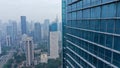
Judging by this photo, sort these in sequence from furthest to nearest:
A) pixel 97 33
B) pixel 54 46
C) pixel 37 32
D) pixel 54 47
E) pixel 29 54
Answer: pixel 37 32, pixel 54 46, pixel 54 47, pixel 29 54, pixel 97 33

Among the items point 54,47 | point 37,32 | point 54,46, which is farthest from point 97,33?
point 37,32

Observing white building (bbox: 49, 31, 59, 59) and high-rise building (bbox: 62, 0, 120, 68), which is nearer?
high-rise building (bbox: 62, 0, 120, 68)

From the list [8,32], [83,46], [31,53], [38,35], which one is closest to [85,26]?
[83,46]

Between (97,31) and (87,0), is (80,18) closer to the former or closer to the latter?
(87,0)

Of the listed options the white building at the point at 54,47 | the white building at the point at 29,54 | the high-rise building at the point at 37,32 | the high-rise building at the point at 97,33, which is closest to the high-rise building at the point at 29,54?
the white building at the point at 29,54

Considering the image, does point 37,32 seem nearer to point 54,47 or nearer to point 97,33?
point 54,47

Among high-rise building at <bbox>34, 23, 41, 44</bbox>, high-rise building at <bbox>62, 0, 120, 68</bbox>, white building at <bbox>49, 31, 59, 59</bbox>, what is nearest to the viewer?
high-rise building at <bbox>62, 0, 120, 68</bbox>

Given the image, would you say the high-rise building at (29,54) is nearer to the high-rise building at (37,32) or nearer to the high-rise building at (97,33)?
the high-rise building at (97,33)

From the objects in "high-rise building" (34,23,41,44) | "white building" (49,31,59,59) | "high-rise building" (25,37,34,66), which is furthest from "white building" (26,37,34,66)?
"high-rise building" (34,23,41,44)

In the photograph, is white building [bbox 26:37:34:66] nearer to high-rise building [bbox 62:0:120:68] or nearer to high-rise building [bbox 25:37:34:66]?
high-rise building [bbox 25:37:34:66]
